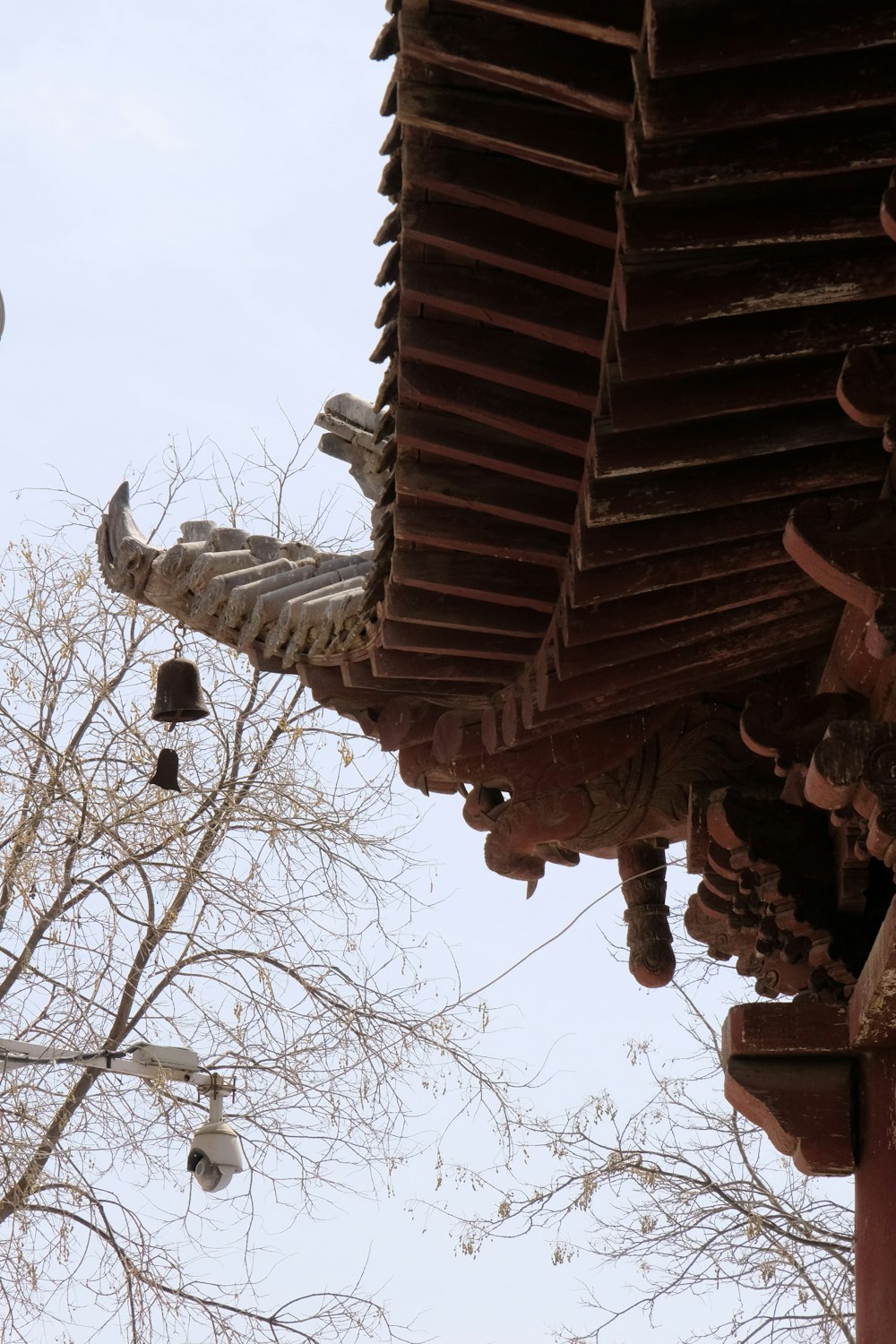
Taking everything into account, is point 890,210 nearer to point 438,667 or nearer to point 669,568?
point 669,568

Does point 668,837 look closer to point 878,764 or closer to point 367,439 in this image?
point 367,439

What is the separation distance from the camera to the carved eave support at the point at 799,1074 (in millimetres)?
2627

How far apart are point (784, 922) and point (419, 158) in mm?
1497

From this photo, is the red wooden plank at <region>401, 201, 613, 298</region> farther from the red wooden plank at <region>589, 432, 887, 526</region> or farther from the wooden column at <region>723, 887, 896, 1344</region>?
the wooden column at <region>723, 887, 896, 1344</region>

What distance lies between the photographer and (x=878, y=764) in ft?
6.33

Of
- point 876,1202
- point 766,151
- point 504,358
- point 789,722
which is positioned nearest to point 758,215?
point 766,151

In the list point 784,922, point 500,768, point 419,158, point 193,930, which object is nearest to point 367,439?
point 500,768

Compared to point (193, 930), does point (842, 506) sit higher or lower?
lower

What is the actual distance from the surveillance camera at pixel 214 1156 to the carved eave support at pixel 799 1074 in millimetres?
4711

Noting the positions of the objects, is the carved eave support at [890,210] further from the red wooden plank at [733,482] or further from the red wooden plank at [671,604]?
the red wooden plank at [671,604]

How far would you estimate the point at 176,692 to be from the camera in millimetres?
4340

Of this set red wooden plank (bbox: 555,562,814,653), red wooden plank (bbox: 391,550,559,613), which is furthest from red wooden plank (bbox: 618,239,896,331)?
red wooden plank (bbox: 391,550,559,613)

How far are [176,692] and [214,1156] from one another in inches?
130

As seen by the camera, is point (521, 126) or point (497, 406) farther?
point (497, 406)
